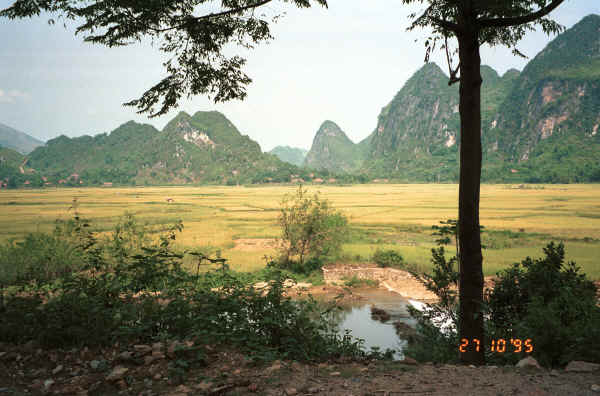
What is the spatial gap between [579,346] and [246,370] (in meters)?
3.53

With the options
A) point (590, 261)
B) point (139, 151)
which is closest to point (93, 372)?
point (590, 261)

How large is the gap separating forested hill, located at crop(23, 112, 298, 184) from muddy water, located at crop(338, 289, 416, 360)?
3023 inches

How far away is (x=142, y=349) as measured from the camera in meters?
3.55

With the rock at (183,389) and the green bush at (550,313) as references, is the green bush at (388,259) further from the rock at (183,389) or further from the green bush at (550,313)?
the rock at (183,389)

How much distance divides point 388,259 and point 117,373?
1997cm

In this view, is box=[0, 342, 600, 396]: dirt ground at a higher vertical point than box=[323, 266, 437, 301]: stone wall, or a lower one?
higher

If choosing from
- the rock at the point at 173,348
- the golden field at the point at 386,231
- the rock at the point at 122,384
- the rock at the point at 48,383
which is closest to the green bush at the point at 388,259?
the golden field at the point at 386,231

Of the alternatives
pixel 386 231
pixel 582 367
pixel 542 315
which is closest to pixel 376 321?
pixel 542 315

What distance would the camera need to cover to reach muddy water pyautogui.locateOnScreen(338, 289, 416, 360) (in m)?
11.4

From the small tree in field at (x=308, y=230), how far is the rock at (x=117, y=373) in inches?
671

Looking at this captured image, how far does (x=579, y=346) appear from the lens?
350 cm

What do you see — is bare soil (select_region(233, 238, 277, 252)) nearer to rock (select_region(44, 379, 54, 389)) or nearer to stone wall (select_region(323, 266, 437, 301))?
stone wall (select_region(323, 266, 437, 301))

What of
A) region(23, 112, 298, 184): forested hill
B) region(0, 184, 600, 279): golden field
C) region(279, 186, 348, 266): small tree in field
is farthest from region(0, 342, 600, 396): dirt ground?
region(23, 112, 298, 184): forested hill

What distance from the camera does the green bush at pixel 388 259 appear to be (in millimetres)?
21125
